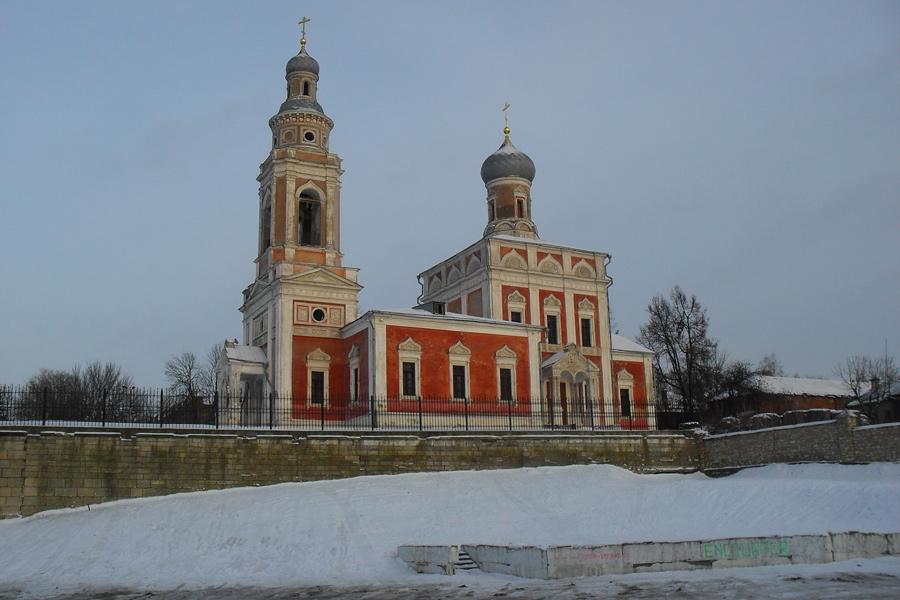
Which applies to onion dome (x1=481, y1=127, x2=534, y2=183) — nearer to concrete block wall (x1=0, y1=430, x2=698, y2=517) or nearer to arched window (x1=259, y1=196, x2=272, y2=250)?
arched window (x1=259, y1=196, x2=272, y2=250)

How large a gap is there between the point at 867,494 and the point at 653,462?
890cm

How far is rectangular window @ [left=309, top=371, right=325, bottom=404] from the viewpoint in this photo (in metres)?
32.3

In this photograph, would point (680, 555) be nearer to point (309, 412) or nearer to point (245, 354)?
point (309, 412)

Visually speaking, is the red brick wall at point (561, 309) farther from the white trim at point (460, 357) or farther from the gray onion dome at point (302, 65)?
the gray onion dome at point (302, 65)

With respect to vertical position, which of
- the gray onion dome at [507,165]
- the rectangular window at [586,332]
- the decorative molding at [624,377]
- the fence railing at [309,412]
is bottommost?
the fence railing at [309,412]

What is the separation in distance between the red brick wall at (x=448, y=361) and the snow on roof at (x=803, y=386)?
27.9 metres

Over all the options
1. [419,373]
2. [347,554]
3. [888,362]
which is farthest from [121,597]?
[888,362]

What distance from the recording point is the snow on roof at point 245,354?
3278cm

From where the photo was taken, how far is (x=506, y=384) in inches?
1314

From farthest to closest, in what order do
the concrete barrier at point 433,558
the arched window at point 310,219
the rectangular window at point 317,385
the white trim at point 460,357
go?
the arched window at point 310,219
the white trim at point 460,357
the rectangular window at point 317,385
the concrete barrier at point 433,558

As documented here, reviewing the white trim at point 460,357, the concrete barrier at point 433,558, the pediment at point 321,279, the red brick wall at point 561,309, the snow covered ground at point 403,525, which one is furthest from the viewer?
the red brick wall at point 561,309

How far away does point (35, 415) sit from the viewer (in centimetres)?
2172

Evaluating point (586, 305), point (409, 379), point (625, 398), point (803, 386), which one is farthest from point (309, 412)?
point (803, 386)

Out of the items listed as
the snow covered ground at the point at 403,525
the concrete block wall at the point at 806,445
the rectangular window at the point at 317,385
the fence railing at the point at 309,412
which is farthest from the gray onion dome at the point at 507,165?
the snow covered ground at the point at 403,525
